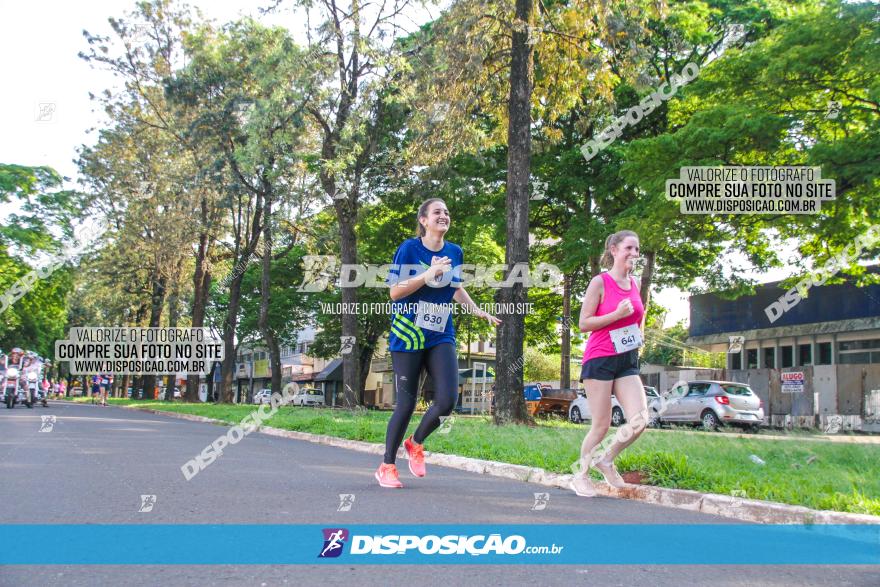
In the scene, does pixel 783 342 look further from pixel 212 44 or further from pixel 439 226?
pixel 439 226

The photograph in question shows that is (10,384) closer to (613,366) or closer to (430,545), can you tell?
(613,366)

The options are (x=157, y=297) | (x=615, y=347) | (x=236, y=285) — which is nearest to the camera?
(x=615, y=347)

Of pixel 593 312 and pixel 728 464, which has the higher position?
pixel 593 312

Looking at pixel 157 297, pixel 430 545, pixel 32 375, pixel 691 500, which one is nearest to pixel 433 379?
pixel 430 545

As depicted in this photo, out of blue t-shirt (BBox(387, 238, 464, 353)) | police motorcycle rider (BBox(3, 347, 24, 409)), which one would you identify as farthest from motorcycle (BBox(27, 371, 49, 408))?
blue t-shirt (BBox(387, 238, 464, 353))

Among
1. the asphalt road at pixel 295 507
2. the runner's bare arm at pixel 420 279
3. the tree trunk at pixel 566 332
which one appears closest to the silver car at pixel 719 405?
the tree trunk at pixel 566 332

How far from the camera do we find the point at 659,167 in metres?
20.0

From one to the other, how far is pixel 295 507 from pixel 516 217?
1044cm

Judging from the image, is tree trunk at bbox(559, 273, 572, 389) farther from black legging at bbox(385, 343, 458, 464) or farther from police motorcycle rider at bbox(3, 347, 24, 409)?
black legging at bbox(385, 343, 458, 464)

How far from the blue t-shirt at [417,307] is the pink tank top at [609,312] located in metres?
1.11

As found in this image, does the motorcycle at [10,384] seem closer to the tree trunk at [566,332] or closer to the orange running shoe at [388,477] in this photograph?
the tree trunk at [566,332]

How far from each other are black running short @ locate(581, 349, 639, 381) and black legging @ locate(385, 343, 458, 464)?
1.06 metres

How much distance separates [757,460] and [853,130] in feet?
43.2

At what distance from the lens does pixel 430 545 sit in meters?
3.92
